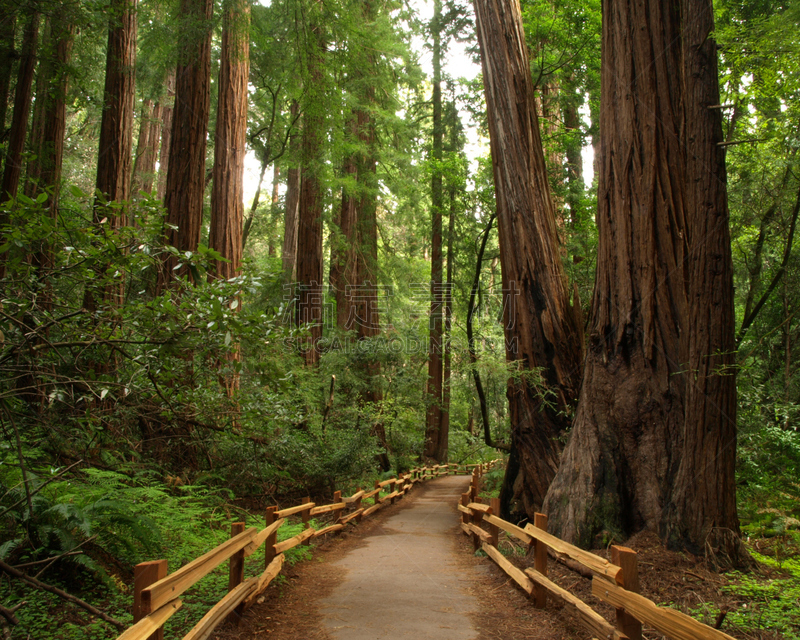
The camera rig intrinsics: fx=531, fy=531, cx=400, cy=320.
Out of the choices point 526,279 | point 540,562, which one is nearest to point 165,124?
point 526,279

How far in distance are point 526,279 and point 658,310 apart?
2.71 meters

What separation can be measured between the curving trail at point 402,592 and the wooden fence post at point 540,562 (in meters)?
0.60

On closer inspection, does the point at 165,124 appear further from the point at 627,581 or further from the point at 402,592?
the point at 627,581

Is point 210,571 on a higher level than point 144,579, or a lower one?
lower

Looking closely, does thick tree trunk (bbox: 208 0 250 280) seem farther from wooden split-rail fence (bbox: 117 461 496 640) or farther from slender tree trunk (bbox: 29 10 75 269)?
wooden split-rail fence (bbox: 117 461 496 640)

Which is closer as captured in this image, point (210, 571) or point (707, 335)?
point (210, 571)

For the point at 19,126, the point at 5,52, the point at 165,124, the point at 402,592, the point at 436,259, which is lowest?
the point at 402,592

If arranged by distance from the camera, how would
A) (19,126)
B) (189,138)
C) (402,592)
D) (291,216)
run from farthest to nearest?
(291,216), (189,138), (19,126), (402,592)

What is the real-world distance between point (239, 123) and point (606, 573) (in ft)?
36.7

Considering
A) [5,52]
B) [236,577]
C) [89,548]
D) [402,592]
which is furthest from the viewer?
[5,52]

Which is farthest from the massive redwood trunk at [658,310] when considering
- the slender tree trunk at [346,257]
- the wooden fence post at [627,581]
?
the slender tree trunk at [346,257]

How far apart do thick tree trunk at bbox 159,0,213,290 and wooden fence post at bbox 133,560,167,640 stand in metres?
6.64

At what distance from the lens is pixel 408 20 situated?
59.6ft

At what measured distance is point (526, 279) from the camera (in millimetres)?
8375
